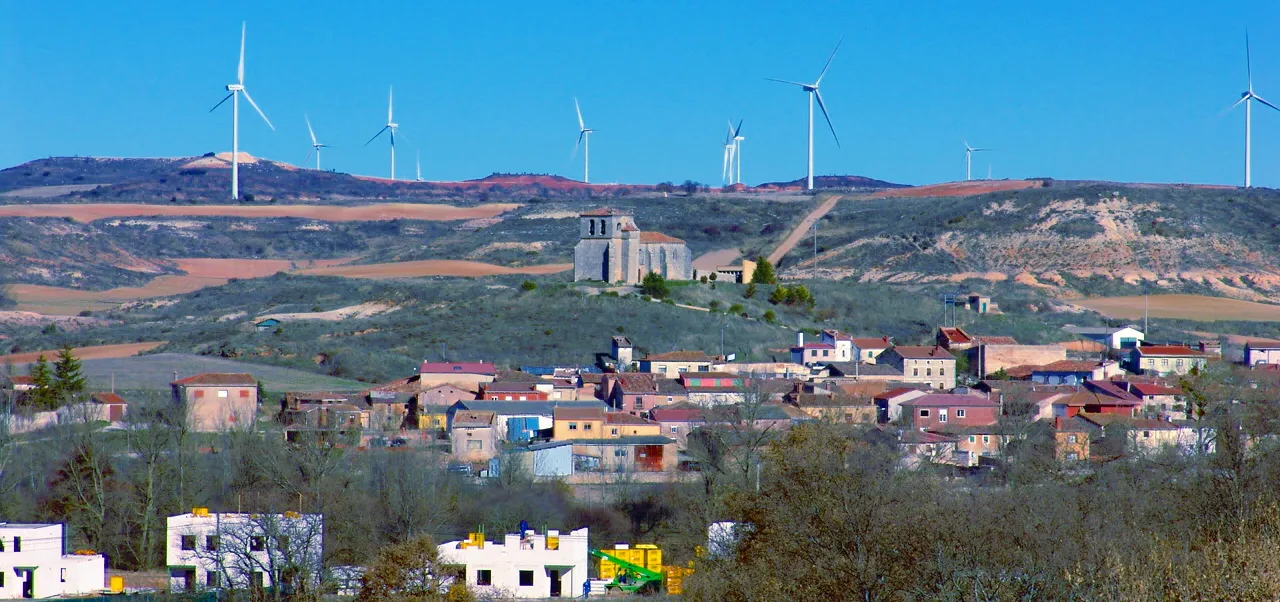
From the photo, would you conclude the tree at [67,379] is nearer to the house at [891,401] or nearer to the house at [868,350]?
the house at [891,401]

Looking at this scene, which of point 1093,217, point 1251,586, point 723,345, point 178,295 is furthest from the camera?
point 1093,217

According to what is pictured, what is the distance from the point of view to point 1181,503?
2788 centimetres

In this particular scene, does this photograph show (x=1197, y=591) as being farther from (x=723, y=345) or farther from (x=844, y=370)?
(x=723, y=345)

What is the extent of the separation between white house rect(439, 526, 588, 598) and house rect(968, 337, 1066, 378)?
30784mm

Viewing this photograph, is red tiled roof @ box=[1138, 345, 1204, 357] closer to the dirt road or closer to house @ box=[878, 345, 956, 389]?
house @ box=[878, 345, 956, 389]

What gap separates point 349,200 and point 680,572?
147166 millimetres

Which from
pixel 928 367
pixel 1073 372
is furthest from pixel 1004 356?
pixel 928 367

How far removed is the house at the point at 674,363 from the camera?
5556cm

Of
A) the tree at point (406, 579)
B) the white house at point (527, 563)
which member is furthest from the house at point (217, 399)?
the tree at point (406, 579)

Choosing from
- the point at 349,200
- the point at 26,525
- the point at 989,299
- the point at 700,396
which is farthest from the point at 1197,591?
the point at 349,200

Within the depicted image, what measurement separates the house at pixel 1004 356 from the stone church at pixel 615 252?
22587 millimetres

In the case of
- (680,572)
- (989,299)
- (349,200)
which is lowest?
(680,572)

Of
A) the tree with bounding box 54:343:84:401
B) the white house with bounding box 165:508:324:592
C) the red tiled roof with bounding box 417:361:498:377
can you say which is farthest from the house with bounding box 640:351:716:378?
the white house with bounding box 165:508:324:592

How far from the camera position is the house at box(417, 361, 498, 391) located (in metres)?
50.7
